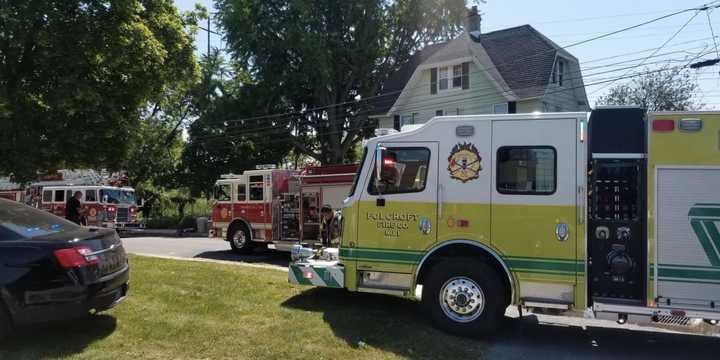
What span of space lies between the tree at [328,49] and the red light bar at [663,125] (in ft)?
93.6

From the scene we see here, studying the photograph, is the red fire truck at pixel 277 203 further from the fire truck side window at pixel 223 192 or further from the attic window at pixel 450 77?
the attic window at pixel 450 77

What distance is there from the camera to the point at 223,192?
18094 millimetres

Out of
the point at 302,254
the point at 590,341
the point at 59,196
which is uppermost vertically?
the point at 59,196

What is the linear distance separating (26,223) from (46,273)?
758 millimetres

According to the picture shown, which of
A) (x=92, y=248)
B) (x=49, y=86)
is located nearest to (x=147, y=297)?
(x=92, y=248)

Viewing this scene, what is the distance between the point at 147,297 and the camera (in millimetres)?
7719

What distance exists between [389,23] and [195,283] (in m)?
30.8

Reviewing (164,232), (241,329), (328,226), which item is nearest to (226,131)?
(164,232)

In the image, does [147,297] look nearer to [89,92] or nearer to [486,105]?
[89,92]

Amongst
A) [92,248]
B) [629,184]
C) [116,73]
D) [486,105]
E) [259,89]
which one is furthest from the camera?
[259,89]

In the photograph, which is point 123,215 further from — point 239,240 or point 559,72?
point 559,72

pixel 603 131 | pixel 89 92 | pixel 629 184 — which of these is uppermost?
pixel 89 92

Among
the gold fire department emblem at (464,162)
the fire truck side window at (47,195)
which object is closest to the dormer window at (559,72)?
the gold fire department emblem at (464,162)

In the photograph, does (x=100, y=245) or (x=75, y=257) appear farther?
(x=100, y=245)
